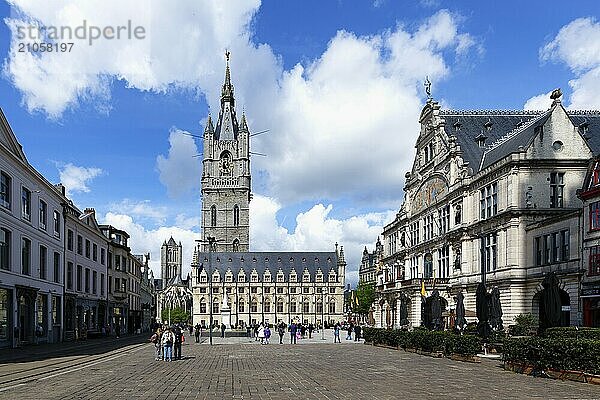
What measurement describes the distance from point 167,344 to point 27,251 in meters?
15.7

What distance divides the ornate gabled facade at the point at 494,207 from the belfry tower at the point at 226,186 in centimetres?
9672

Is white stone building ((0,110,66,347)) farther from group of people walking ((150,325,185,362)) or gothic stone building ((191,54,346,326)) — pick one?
gothic stone building ((191,54,346,326))

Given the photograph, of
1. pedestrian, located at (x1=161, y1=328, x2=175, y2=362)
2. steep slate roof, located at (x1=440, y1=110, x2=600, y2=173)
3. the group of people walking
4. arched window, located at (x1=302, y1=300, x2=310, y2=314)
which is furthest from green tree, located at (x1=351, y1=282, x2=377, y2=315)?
pedestrian, located at (x1=161, y1=328, x2=175, y2=362)

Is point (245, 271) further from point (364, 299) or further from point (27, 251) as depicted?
point (27, 251)

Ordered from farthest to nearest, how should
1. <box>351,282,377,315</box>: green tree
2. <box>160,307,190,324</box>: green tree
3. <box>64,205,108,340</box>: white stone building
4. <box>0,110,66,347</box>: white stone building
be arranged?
<box>160,307,190,324</box>: green tree < <box>351,282,377,315</box>: green tree < <box>64,205,108,340</box>: white stone building < <box>0,110,66,347</box>: white stone building

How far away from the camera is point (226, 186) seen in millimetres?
179250

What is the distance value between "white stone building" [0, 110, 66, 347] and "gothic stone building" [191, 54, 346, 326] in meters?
104

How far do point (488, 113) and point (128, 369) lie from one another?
55945 millimetres

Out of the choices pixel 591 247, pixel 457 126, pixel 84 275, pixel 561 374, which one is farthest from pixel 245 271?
pixel 561 374

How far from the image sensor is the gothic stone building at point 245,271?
16038 centimetres

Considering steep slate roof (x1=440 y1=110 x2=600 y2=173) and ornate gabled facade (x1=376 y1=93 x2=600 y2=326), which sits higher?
steep slate roof (x1=440 y1=110 x2=600 y2=173)

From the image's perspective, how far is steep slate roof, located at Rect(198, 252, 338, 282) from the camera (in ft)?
540

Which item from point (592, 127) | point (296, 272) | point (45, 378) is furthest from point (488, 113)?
point (296, 272)

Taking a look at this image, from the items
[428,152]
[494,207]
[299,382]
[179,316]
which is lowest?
[179,316]
